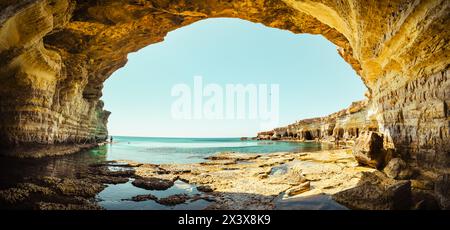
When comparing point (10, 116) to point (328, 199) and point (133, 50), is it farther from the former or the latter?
point (328, 199)

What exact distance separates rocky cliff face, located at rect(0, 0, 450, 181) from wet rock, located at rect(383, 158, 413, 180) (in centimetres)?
31

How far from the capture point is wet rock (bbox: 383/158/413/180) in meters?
6.46

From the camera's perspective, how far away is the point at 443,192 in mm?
4316

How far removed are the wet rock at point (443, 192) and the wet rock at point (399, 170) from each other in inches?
83.4

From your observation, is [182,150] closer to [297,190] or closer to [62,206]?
[297,190]

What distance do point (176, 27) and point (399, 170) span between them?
51.0 feet

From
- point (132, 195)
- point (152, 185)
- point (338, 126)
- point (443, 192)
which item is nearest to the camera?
point (443, 192)

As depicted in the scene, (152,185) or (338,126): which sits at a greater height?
(338,126)

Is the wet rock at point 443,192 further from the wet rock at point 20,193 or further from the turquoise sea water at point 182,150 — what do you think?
the turquoise sea water at point 182,150

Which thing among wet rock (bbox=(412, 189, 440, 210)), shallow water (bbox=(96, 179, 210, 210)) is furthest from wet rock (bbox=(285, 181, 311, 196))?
wet rock (bbox=(412, 189, 440, 210))

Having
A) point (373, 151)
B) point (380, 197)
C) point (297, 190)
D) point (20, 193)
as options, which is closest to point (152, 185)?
point (20, 193)

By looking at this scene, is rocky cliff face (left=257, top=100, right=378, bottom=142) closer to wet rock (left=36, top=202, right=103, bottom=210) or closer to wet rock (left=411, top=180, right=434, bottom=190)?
wet rock (left=411, top=180, right=434, bottom=190)
